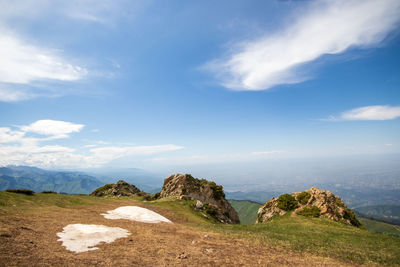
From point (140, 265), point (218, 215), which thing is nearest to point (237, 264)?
point (140, 265)

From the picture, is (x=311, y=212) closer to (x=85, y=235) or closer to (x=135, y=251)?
(x=135, y=251)

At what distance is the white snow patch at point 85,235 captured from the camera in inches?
588

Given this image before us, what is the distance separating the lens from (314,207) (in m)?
38.9

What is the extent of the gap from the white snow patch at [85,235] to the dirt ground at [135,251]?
24.1 inches

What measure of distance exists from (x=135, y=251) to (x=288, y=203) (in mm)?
38673

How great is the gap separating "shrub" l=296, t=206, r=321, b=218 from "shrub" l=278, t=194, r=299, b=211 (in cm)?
273

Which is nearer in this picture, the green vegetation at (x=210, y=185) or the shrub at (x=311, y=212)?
the shrub at (x=311, y=212)

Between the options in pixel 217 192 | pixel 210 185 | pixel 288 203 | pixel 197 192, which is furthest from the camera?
pixel 210 185

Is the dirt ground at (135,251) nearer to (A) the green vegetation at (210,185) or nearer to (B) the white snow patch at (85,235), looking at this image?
(B) the white snow patch at (85,235)

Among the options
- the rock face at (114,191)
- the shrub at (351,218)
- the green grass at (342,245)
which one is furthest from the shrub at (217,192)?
the green grass at (342,245)

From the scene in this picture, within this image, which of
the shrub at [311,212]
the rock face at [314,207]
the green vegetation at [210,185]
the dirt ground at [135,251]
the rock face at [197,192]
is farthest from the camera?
the green vegetation at [210,185]

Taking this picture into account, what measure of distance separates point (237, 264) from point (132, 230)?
1312 centimetres

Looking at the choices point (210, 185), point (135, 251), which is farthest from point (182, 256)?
point (210, 185)

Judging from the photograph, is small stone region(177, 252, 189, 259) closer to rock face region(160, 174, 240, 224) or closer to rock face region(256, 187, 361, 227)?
rock face region(256, 187, 361, 227)
